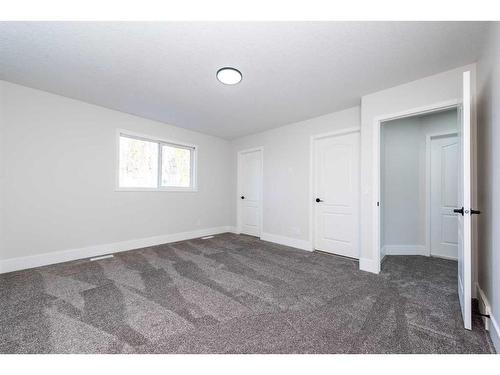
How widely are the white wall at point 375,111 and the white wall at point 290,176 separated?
1.60 feet

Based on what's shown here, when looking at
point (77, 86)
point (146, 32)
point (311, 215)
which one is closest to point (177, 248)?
point (311, 215)

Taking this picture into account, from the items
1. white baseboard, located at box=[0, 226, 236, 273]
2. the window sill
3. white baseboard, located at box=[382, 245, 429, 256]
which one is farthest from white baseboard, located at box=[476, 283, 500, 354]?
the window sill

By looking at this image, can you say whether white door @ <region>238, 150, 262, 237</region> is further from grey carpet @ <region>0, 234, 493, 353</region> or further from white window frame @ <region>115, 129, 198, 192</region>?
grey carpet @ <region>0, 234, 493, 353</region>

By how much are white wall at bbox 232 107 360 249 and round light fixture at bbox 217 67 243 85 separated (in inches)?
73.7

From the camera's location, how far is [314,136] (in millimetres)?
3652

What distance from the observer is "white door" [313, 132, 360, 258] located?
3.24 metres

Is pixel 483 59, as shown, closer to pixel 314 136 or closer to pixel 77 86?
pixel 314 136

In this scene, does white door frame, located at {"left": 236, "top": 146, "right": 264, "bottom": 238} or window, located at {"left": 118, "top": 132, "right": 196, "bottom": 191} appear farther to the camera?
white door frame, located at {"left": 236, "top": 146, "right": 264, "bottom": 238}

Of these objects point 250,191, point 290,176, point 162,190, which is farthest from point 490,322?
point 162,190

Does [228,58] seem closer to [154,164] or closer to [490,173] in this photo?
[490,173]

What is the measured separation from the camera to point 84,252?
10.1 feet

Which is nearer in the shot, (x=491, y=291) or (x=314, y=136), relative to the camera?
(x=491, y=291)

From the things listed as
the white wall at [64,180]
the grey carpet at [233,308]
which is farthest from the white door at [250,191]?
the grey carpet at [233,308]
